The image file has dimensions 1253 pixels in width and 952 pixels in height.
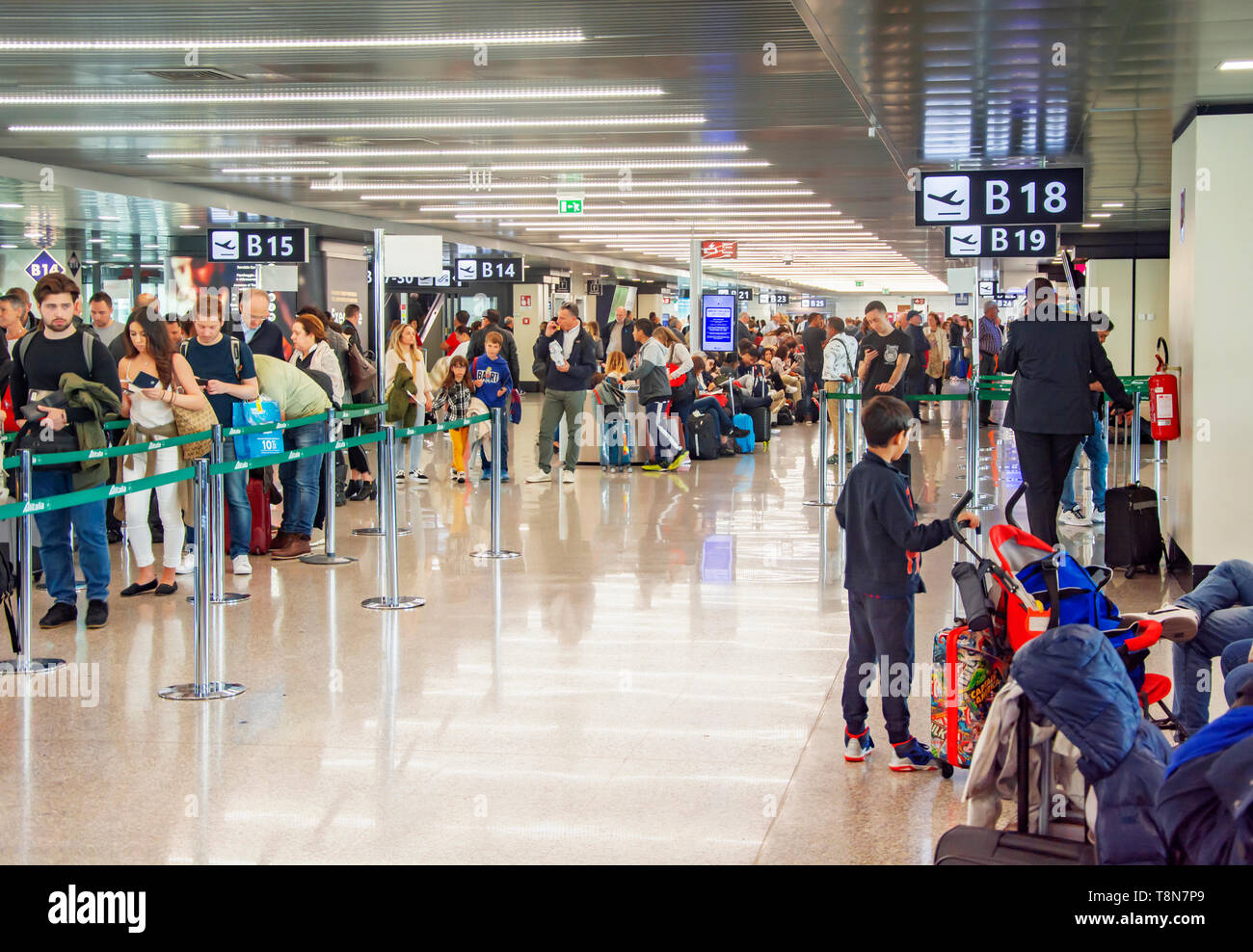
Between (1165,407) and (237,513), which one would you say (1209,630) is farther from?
(237,513)

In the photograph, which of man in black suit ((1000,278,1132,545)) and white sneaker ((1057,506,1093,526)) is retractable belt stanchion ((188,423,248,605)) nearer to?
man in black suit ((1000,278,1132,545))

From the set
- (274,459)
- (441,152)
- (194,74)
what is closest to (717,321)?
(441,152)

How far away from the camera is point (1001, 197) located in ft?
36.4

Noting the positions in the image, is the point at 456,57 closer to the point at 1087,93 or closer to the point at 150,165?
the point at 1087,93

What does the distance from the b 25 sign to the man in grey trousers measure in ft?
15.7

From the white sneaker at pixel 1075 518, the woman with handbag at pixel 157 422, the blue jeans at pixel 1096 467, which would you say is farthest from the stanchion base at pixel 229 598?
the white sneaker at pixel 1075 518

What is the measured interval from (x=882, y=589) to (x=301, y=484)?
228 inches

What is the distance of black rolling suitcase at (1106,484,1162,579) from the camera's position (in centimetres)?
904

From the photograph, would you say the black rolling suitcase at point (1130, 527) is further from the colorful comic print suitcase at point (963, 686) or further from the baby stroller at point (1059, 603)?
the baby stroller at point (1059, 603)

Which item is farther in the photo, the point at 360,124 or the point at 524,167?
the point at 524,167

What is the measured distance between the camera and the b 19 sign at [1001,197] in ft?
35.8

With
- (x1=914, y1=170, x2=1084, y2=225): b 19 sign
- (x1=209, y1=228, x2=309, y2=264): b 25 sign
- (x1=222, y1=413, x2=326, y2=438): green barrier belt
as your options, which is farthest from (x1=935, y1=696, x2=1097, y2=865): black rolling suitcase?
(x1=209, y1=228, x2=309, y2=264): b 25 sign

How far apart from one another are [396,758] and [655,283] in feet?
139

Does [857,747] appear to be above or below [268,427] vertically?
below
